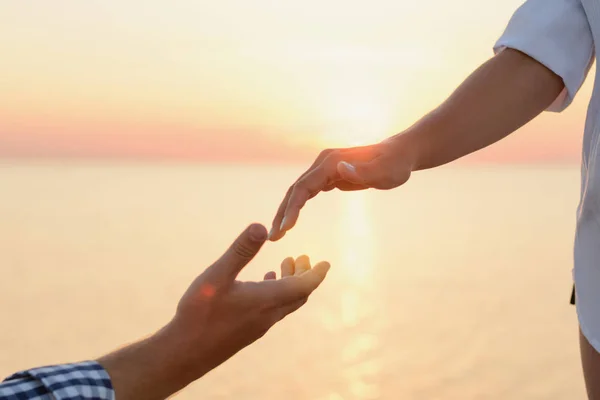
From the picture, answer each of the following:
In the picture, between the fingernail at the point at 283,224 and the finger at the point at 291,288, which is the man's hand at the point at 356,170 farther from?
the finger at the point at 291,288

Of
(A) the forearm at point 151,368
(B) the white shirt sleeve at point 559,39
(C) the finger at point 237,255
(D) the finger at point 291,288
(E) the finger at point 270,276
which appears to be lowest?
(A) the forearm at point 151,368

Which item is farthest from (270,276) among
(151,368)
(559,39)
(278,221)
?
(559,39)

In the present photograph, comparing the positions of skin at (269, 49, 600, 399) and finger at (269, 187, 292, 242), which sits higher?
skin at (269, 49, 600, 399)

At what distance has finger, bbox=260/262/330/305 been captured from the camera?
48.0 inches

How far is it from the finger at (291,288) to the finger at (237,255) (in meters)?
0.07

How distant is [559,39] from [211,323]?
0.80m

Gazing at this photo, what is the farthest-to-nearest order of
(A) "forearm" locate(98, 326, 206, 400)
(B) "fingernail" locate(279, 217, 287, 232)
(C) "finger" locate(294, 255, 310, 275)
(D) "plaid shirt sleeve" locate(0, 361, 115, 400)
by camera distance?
(C) "finger" locate(294, 255, 310, 275) → (B) "fingernail" locate(279, 217, 287, 232) → (A) "forearm" locate(98, 326, 206, 400) → (D) "plaid shirt sleeve" locate(0, 361, 115, 400)

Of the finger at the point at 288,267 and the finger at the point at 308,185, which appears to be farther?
the finger at the point at 288,267

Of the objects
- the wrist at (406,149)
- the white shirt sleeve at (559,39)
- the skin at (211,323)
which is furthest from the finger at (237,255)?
the white shirt sleeve at (559,39)

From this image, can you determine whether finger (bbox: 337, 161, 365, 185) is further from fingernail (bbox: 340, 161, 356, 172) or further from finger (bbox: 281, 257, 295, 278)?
finger (bbox: 281, 257, 295, 278)

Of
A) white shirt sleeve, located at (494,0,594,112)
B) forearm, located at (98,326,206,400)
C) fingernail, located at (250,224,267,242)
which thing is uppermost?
white shirt sleeve, located at (494,0,594,112)

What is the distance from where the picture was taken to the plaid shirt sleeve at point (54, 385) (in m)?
0.92

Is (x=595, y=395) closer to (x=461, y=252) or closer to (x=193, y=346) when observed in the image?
(x=193, y=346)

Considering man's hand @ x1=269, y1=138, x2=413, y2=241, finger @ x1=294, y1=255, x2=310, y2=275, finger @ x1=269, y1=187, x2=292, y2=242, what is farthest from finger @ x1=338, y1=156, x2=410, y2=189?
finger @ x1=294, y1=255, x2=310, y2=275
